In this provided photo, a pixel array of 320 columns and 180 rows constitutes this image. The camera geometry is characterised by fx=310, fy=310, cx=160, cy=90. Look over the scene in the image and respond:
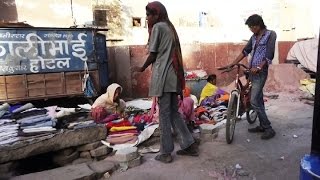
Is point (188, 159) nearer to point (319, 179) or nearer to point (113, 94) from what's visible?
point (113, 94)

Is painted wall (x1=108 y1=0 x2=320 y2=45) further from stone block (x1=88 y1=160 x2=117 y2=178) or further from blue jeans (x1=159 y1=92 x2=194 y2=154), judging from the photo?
stone block (x1=88 y1=160 x2=117 y2=178)

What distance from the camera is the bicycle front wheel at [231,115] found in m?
4.52

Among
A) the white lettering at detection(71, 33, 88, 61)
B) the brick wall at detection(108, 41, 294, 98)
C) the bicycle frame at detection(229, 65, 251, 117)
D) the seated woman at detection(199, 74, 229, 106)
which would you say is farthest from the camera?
the brick wall at detection(108, 41, 294, 98)

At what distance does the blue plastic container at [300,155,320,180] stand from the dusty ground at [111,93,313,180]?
1909 mm

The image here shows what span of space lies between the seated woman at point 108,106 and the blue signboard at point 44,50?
2.47 m

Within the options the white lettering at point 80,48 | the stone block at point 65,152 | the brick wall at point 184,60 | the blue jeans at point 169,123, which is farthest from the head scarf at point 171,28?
the brick wall at point 184,60

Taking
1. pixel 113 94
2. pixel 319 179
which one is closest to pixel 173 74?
pixel 113 94

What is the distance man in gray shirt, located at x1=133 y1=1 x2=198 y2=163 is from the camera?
3734mm

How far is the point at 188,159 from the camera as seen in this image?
4078 mm

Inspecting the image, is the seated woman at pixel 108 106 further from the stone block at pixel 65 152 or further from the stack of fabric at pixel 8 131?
the stack of fabric at pixel 8 131

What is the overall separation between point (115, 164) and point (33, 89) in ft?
13.1

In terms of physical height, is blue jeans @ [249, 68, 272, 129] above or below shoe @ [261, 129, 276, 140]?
above

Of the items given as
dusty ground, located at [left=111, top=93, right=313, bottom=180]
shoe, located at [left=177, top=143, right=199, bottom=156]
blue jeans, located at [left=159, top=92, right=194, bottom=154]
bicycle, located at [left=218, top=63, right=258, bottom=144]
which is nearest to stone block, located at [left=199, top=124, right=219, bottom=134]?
dusty ground, located at [left=111, top=93, right=313, bottom=180]

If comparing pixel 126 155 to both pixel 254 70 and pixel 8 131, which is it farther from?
pixel 254 70
